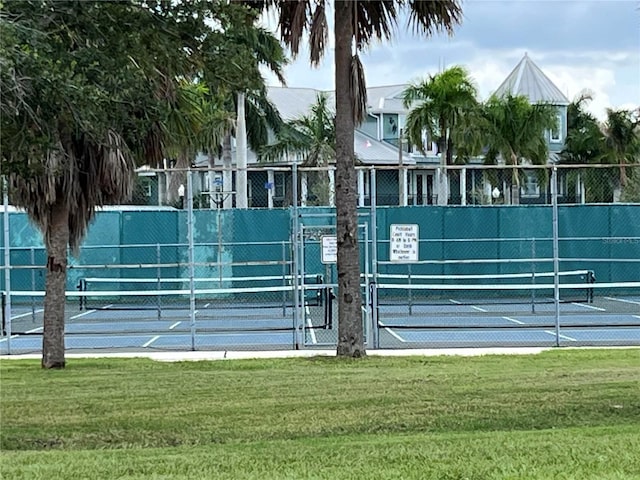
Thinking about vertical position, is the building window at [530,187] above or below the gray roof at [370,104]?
below

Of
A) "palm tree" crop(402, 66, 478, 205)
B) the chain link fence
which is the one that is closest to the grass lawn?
the chain link fence

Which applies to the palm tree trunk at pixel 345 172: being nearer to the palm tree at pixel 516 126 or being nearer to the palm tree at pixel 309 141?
the palm tree at pixel 516 126

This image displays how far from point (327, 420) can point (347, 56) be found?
7.43 metres

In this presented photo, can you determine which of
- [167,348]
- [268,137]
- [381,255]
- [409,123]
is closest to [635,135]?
[409,123]

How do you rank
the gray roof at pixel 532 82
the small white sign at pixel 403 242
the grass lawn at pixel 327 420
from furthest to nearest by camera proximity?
the gray roof at pixel 532 82 < the small white sign at pixel 403 242 < the grass lawn at pixel 327 420

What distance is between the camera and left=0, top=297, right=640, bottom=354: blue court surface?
17594mm

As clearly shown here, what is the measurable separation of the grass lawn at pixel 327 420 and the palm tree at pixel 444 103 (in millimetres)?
23340

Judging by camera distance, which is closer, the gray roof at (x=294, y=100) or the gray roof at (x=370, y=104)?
the gray roof at (x=370, y=104)

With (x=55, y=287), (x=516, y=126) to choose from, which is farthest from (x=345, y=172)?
(x=516, y=126)

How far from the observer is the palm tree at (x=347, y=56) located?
46.9 ft

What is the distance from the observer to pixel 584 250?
2783 centimetres

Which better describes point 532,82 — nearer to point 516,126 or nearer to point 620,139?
point 620,139

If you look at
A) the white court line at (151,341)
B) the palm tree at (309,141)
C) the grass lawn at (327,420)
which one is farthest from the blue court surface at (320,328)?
the palm tree at (309,141)

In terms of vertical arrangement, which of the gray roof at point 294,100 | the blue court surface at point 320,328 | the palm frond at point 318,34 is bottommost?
the blue court surface at point 320,328
